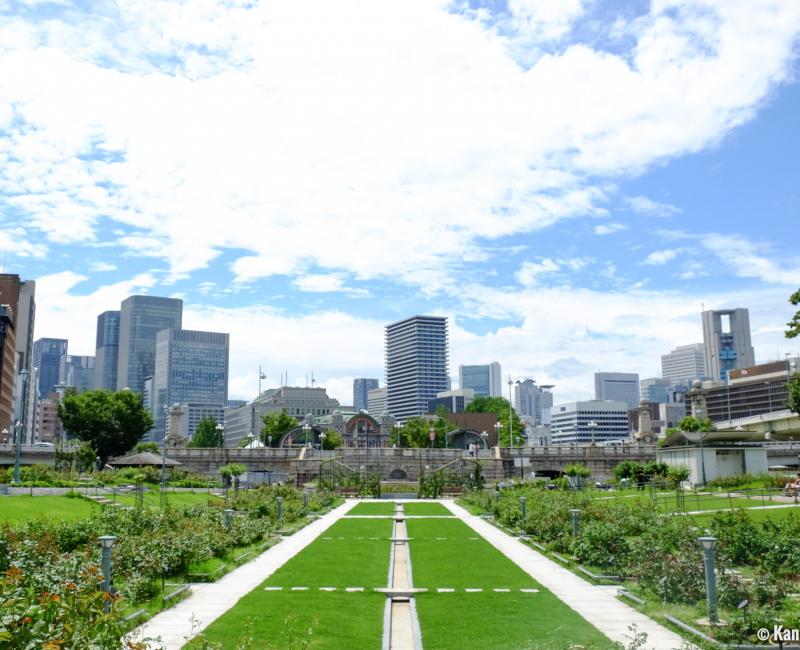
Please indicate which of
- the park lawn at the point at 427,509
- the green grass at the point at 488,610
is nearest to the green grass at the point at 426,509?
the park lawn at the point at 427,509

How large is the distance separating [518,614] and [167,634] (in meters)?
6.92

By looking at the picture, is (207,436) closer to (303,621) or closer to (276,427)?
(276,427)

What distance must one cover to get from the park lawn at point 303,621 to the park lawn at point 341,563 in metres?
1.57

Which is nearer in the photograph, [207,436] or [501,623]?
[501,623]

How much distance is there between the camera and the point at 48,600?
8.53 metres

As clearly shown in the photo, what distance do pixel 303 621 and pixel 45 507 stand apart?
24604 mm

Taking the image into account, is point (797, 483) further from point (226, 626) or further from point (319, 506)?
point (226, 626)

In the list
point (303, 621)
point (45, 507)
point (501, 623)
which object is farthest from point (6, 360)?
point (501, 623)

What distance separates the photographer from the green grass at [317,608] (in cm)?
1317

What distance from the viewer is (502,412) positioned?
163 m

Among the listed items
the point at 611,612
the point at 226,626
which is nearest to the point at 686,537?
the point at 611,612

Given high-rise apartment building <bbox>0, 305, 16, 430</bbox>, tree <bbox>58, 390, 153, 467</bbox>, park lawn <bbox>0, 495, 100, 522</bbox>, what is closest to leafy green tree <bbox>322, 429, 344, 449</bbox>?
tree <bbox>58, 390, 153, 467</bbox>

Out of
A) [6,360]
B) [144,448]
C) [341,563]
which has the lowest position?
[341,563]

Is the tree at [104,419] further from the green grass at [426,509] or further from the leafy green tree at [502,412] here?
the leafy green tree at [502,412]
